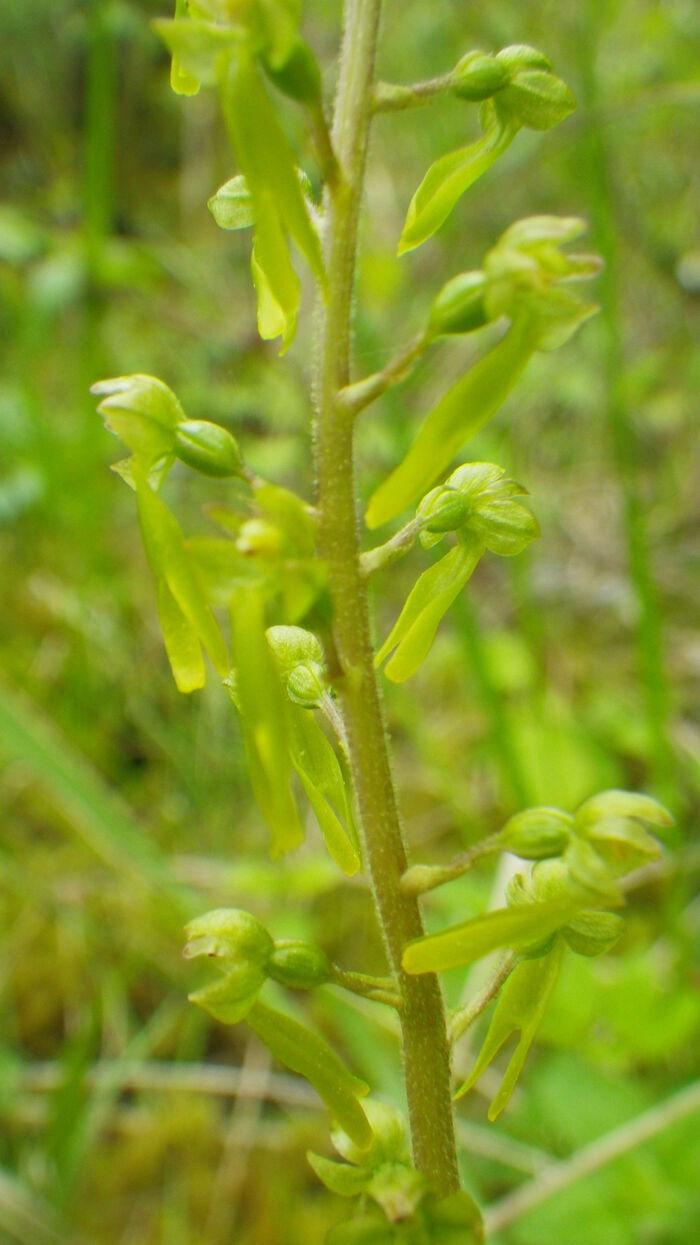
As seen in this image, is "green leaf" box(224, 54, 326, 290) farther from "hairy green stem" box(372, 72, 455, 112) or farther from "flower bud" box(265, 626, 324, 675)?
"flower bud" box(265, 626, 324, 675)

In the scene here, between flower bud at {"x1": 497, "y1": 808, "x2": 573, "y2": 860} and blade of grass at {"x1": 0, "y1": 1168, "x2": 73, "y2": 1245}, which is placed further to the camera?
blade of grass at {"x1": 0, "y1": 1168, "x2": 73, "y2": 1245}

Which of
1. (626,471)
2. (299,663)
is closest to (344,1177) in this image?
(299,663)

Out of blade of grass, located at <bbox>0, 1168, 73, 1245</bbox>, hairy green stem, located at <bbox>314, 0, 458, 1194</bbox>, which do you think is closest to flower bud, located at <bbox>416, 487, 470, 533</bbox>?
hairy green stem, located at <bbox>314, 0, 458, 1194</bbox>

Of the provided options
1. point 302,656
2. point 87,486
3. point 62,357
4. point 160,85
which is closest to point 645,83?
point 62,357

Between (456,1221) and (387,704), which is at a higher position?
(456,1221)

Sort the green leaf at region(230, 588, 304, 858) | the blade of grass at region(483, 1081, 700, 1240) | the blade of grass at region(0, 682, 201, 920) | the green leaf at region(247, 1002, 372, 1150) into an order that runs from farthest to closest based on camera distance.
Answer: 1. the blade of grass at region(0, 682, 201, 920)
2. the blade of grass at region(483, 1081, 700, 1240)
3. the green leaf at region(247, 1002, 372, 1150)
4. the green leaf at region(230, 588, 304, 858)

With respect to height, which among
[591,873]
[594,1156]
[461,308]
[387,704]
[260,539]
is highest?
[461,308]

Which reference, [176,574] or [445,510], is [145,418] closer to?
[176,574]
